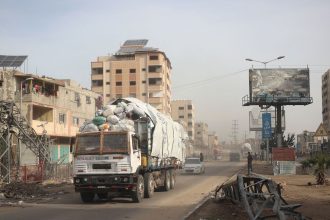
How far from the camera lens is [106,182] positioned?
1823 cm

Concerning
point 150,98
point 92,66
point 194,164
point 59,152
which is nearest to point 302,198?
point 194,164

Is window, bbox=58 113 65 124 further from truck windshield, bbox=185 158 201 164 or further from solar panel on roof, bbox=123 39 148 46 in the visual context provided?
solar panel on roof, bbox=123 39 148 46

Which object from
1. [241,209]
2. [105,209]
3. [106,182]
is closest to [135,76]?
[106,182]

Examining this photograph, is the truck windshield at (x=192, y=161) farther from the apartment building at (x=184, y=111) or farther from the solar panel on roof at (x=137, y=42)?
the apartment building at (x=184, y=111)

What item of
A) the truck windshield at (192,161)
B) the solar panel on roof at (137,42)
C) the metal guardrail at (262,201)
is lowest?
the truck windshield at (192,161)

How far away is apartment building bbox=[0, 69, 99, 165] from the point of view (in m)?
46.8

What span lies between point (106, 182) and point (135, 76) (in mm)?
97145

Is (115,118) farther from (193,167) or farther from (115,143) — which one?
(193,167)

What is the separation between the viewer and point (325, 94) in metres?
143

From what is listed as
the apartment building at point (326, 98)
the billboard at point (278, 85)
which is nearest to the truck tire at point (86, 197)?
the billboard at point (278, 85)

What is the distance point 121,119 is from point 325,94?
433 feet

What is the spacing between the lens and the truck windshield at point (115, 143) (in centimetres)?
1833

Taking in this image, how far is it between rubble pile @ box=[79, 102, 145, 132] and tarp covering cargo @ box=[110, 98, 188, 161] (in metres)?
0.37

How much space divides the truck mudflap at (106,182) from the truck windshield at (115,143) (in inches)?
36.3
